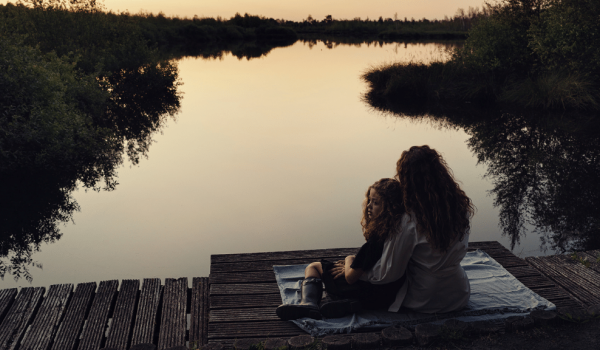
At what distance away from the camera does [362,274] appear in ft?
10.8

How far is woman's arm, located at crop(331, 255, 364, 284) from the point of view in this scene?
3.27 m

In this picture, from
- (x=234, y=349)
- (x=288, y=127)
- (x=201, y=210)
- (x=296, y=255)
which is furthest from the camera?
(x=288, y=127)

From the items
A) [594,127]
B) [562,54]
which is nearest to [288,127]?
[594,127]

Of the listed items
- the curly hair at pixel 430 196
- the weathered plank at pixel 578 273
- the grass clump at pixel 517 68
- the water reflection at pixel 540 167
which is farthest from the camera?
the grass clump at pixel 517 68

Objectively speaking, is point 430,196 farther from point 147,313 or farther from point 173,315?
point 147,313

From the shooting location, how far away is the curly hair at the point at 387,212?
10.1 ft

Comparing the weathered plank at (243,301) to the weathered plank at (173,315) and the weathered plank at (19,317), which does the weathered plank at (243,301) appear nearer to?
the weathered plank at (173,315)

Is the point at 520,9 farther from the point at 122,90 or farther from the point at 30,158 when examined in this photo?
the point at 30,158

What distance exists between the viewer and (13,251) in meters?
5.46

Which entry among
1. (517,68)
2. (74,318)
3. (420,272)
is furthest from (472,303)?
(517,68)

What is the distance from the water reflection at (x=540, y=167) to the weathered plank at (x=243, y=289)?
321cm

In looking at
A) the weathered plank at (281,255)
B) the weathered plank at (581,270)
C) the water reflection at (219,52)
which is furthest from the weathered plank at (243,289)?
the water reflection at (219,52)

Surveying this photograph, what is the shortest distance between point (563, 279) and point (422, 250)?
67.4 inches

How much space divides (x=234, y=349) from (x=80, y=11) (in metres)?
16.2
